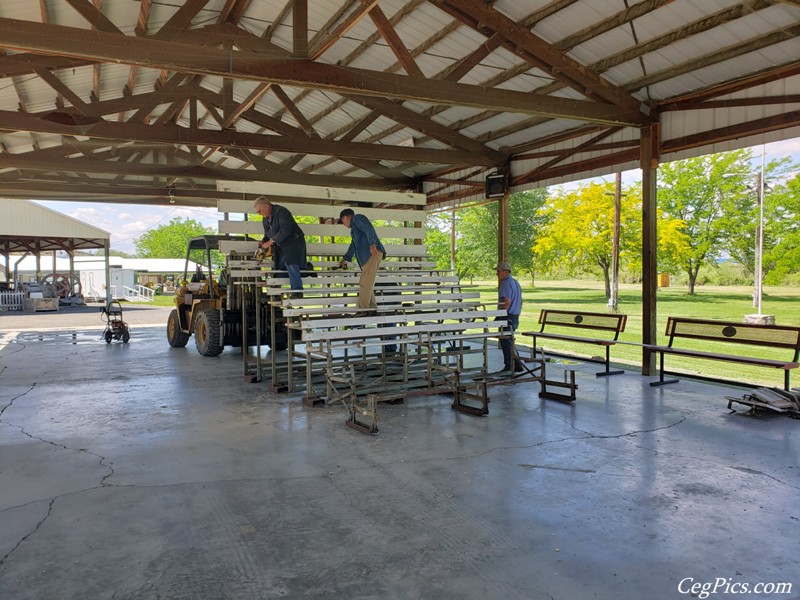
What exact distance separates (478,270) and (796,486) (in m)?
32.7

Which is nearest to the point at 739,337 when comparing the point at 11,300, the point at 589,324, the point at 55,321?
the point at 589,324

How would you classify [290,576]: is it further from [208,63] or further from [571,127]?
[571,127]

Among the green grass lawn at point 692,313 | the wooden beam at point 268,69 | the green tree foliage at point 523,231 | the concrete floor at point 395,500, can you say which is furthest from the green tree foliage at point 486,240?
the concrete floor at point 395,500

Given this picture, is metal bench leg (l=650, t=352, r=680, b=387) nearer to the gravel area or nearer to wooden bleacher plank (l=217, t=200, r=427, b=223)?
wooden bleacher plank (l=217, t=200, r=427, b=223)

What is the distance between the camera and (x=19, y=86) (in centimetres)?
1008

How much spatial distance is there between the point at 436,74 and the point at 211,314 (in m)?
5.89

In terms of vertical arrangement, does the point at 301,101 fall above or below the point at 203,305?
above

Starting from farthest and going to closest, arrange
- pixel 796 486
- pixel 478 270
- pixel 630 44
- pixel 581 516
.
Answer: pixel 478 270 → pixel 630 44 → pixel 796 486 → pixel 581 516

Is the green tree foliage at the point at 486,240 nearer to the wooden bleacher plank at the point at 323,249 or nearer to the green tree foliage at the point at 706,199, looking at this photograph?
the green tree foliage at the point at 706,199

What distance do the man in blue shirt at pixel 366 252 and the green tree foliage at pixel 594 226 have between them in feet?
64.3

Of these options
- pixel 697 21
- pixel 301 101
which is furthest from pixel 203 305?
pixel 697 21

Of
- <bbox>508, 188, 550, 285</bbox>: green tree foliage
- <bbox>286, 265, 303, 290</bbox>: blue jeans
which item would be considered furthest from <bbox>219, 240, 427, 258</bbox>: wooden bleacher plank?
<bbox>508, 188, 550, 285</bbox>: green tree foliage

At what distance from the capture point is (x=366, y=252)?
8.13 m

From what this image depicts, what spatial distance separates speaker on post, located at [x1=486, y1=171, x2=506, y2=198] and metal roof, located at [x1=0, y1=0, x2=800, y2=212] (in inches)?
7.3
